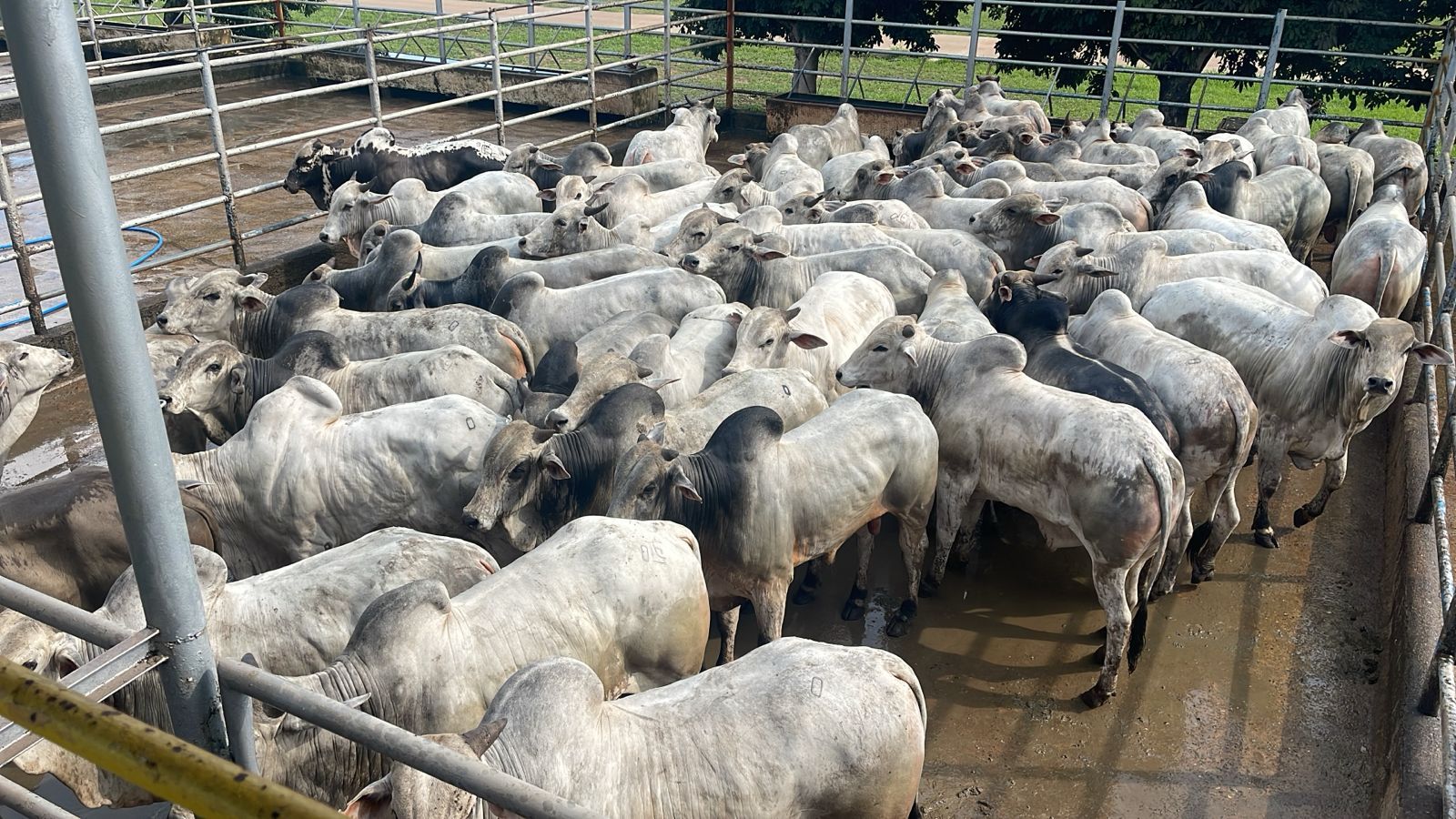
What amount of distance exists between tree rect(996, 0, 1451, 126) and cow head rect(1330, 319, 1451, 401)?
8.71 meters

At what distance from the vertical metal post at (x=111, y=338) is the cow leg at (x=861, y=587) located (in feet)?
13.7

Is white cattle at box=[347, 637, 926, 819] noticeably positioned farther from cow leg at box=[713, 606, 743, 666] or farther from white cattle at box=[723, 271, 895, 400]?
white cattle at box=[723, 271, 895, 400]

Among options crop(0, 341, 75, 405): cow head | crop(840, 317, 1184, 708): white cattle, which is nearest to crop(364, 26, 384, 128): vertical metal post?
crop(0, 341, 75, 405): cow head

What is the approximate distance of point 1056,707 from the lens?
16.8 feet

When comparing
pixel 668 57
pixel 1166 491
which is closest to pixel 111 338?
pixel 1166 491

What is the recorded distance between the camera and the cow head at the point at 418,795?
2.66m

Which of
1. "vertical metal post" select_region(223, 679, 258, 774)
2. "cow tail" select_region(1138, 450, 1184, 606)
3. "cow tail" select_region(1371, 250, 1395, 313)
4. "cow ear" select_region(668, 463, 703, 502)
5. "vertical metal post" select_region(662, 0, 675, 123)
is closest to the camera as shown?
"vertical metal post" select_region(223, 679, 258, 774)

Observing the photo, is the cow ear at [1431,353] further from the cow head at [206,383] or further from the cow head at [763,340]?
the cow head at [206,383]

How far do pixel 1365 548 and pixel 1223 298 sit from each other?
1.70 m

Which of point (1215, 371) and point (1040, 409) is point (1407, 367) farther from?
point (1040, 409)

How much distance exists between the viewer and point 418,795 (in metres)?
2.68

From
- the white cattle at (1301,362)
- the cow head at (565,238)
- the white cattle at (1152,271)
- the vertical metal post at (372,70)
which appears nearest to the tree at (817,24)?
the vertical metal post at (372,70)

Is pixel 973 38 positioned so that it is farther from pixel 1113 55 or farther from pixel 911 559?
pixel 911 559

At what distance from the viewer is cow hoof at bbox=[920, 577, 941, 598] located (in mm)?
6047
